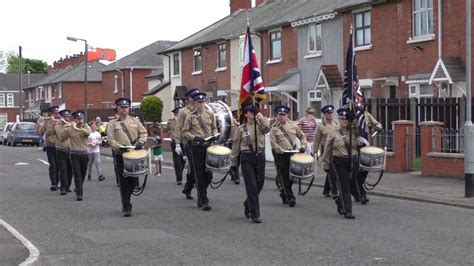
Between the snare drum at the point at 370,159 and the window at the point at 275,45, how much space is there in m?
20.2

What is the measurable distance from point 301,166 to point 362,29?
15167mm

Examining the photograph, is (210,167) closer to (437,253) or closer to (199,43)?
(437,253)

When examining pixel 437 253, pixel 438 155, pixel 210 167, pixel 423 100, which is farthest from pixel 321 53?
pixel 437 253

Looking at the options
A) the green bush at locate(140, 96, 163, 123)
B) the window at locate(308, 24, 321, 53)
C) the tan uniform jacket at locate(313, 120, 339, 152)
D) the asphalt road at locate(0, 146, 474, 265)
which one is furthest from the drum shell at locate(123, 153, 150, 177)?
the green bush at locate(140, 96, 163, 123)

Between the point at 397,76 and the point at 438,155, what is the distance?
7115 millimetres

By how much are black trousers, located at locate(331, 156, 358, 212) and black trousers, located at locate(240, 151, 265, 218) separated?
1.27m

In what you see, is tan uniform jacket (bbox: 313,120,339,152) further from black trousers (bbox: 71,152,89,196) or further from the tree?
the tree

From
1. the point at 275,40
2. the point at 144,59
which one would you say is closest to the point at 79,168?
the point at 275,40

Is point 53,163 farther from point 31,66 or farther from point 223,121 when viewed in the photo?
point 31,66

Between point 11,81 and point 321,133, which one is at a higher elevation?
point 11,81

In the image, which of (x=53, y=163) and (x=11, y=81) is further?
(x=11, y=81)

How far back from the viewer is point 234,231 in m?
11.2

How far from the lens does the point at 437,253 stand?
9289 mm

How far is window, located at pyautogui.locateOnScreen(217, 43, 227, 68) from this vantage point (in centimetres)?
3969
